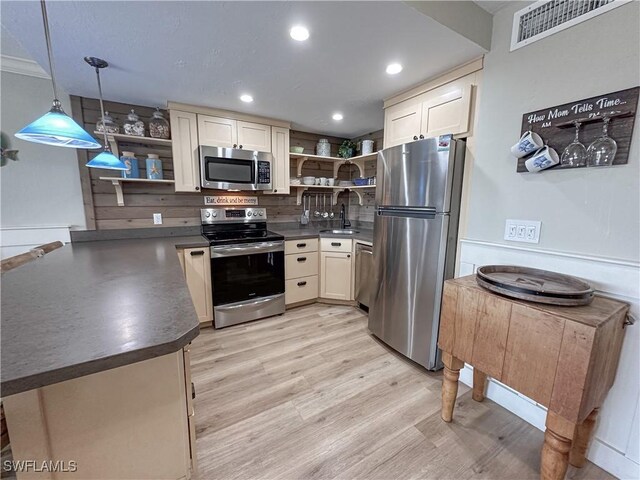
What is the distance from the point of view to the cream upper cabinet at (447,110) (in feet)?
5.86

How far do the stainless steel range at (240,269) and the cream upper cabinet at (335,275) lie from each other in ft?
1.75

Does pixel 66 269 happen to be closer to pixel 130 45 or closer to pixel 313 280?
pixel 130 45

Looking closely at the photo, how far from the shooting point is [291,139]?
3375 millimetres

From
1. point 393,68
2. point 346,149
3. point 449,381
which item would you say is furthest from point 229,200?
point 449,381

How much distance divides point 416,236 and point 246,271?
5.55ft

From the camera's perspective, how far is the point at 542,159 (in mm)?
1377

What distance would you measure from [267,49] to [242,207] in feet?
5.97

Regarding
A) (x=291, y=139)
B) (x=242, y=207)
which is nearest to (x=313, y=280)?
(x=242, y=207)

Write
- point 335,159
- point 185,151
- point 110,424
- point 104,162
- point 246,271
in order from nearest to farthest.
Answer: point 110,424 < point 104,162 < point 185,151 < point 246,271 < point 335,159

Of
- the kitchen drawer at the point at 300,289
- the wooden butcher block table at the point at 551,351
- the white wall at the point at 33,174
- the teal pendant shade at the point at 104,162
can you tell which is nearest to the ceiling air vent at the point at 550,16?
the wooden butcher block table at the point at 551,351

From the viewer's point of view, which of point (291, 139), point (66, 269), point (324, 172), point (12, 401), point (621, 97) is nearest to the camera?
point (12, 401)

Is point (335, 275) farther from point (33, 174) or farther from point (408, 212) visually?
point (33, 174)

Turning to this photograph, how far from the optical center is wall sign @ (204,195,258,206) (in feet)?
9.61

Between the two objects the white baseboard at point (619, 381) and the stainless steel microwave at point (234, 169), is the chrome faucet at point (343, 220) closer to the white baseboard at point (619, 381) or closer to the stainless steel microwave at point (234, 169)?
the stainless steel microwave at point (234, 169)
